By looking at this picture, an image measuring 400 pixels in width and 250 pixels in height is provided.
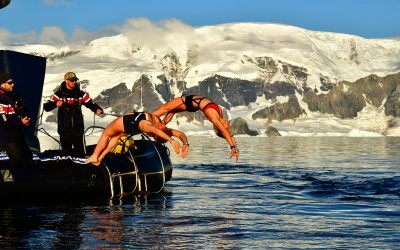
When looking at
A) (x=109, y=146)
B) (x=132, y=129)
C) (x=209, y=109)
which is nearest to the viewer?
(x=132, y=129)

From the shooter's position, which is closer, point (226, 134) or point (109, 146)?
point (226, 134)

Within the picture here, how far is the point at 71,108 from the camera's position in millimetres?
23047

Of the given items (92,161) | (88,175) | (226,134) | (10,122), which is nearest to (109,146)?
(92,161)

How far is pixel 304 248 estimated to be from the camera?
12750 millimetres

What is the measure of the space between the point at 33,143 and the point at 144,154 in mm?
5445

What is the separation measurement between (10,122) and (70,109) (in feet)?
13.2

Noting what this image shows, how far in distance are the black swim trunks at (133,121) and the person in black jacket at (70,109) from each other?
3707 millimetres

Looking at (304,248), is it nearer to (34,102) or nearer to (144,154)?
(144,154)

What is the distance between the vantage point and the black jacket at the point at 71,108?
74.8ft

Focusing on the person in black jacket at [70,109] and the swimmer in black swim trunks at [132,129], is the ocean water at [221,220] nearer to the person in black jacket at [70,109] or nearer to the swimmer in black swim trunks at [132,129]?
the swimmer in black swim trunks at [132,129]

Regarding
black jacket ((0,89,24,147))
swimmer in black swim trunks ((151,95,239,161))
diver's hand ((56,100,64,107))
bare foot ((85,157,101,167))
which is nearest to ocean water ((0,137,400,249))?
bare foot ((85,157,101,167))

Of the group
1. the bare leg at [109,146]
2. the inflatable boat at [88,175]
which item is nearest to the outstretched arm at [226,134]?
the bare leg at [109,146]

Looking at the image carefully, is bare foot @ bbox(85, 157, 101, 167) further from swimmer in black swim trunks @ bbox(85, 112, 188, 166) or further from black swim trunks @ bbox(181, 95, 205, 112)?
black swim trunks @ bbox(181, 95, 205, 112)

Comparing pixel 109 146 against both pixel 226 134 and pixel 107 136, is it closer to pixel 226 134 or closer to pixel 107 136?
pixel 107 136
